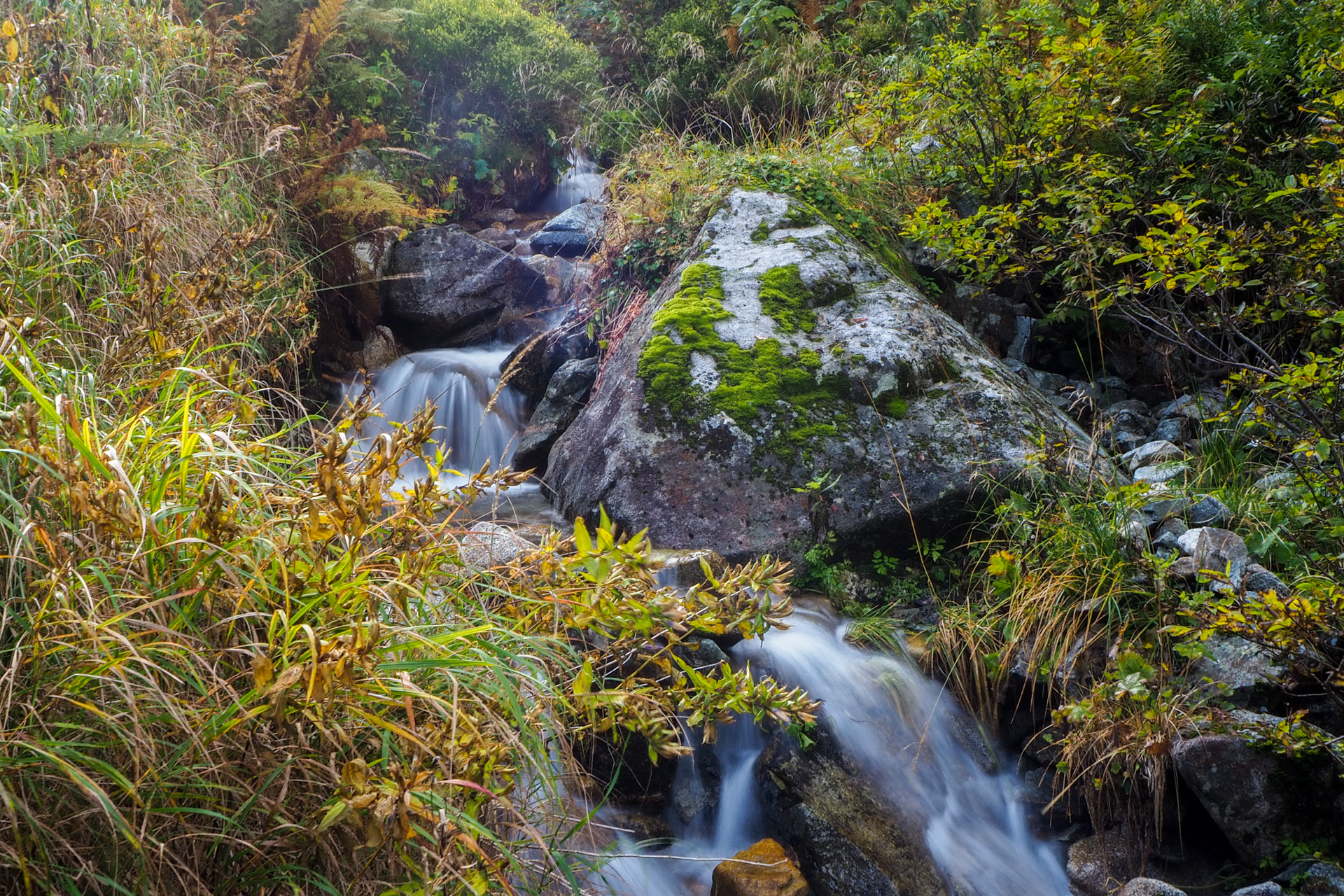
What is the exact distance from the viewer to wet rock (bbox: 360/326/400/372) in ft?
22.0

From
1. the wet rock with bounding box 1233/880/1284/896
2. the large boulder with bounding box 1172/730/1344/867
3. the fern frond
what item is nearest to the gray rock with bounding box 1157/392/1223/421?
the large boulder with bounding box 1172/730/1344/867

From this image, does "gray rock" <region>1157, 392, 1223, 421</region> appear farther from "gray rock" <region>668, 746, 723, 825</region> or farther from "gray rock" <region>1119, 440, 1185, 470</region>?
"gray rock" <region>668, 746, 723, 825</region>

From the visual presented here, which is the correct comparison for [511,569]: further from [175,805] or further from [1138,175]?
[1138,175]

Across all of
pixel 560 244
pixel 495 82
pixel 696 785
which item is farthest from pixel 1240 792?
pixel 495 82

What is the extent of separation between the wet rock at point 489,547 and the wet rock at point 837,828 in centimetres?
125

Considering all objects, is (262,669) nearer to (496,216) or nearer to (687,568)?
(687,568)

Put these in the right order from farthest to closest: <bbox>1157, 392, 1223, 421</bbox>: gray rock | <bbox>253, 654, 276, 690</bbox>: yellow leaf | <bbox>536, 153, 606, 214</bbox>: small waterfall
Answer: <bbox>536, 153, 606, 214</bbox>: small waterfall
<bbox>1157, 392, 1223, 421</bbox>: gray rock
<bbox>253, 654, 276, 690</bbox>: yellow leaf

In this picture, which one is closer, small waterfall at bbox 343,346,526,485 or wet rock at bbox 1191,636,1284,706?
wet rock at bbox 1191,636,1284,706

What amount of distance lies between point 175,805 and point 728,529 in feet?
9.25

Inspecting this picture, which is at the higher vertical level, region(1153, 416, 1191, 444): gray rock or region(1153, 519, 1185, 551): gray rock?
region(1153, 519, 1185, 551): gray rock

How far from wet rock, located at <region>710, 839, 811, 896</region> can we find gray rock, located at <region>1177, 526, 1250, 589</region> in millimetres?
1963

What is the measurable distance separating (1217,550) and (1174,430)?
1682mm

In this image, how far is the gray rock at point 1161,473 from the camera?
12.6 ft

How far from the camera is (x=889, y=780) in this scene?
10.3 ft
